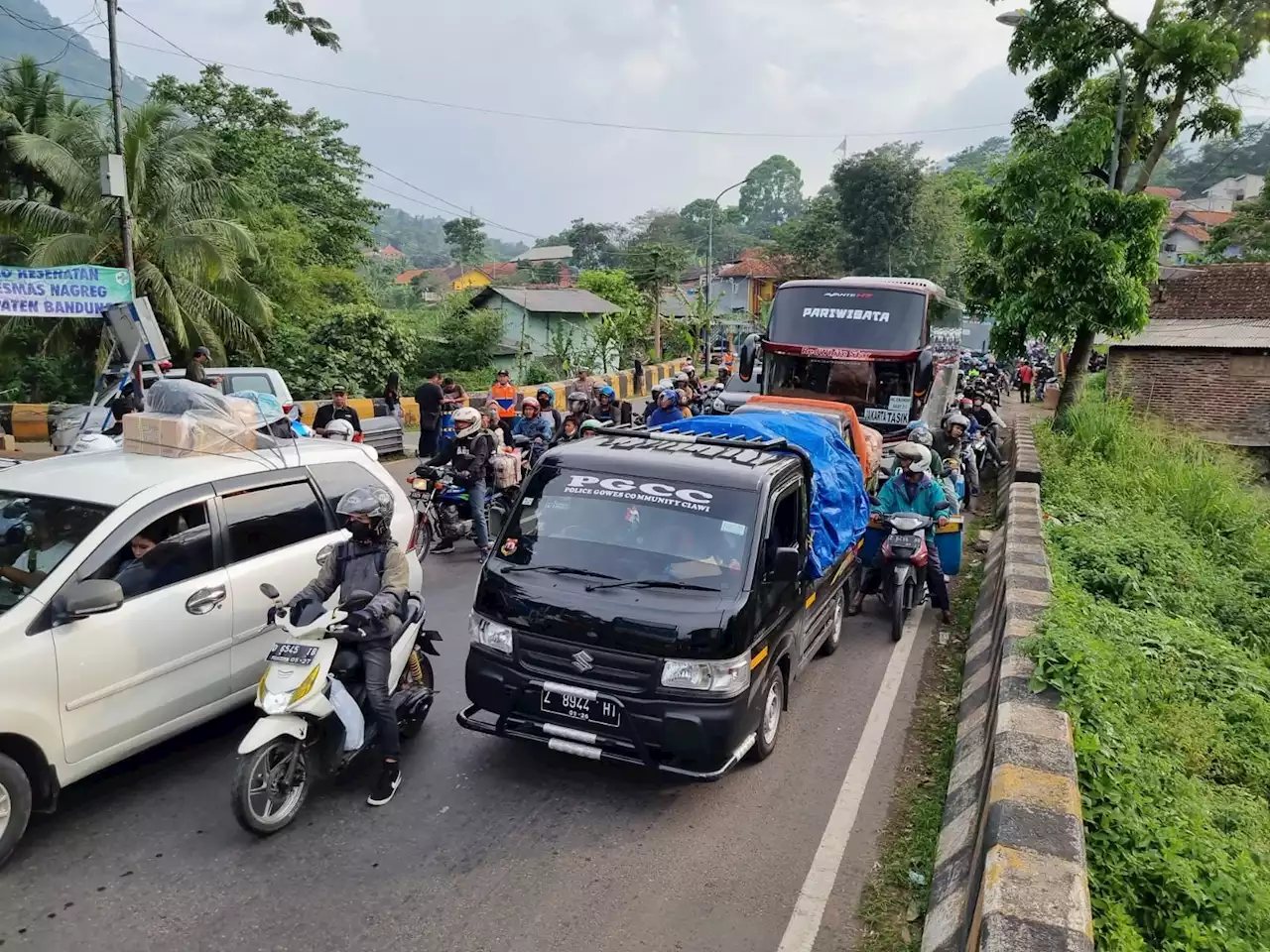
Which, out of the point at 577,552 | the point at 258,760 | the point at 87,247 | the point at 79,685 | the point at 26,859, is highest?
the point at 87,247

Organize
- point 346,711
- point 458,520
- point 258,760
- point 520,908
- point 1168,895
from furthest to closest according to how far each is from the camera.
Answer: point 458,520 < point 346,711 < point 258,760 < point 520,908 < point 1168,895

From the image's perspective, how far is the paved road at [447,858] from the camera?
393cm

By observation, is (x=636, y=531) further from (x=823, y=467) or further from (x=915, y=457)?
(x=915, y=457)

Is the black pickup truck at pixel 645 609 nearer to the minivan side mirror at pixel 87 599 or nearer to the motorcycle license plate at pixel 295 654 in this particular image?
the motorcycle license plate at pixel 295 654

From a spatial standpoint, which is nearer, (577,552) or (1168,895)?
(1168,895)

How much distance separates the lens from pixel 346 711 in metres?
4.73

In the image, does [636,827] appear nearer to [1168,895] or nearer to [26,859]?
[1168,895]

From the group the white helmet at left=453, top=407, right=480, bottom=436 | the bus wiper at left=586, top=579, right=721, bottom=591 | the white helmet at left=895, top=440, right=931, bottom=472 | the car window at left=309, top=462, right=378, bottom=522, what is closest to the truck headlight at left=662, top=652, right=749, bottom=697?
the bus wiper at left=586, top=579, right=721, bottom=591

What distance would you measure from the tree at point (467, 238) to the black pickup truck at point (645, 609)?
84.0 meters

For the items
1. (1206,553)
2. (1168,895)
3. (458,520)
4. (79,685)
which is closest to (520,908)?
(79,685)

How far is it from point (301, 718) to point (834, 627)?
181 inches

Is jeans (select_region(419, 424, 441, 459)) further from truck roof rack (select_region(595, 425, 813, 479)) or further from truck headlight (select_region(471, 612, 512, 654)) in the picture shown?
truck headlight (select_region(471, 612, 512, 654))

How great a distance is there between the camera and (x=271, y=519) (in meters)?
5.52

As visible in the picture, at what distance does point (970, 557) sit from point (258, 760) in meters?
8.89
